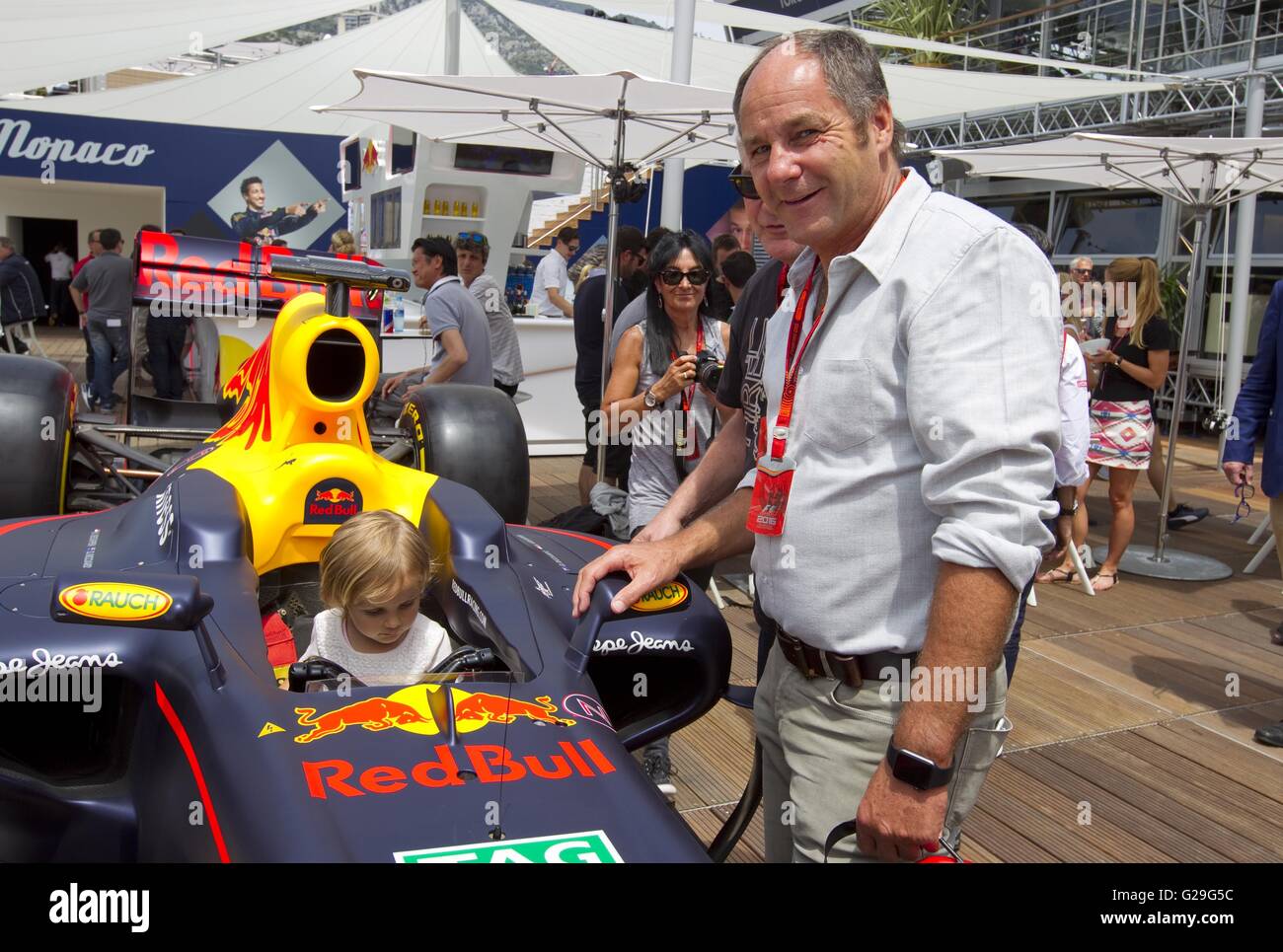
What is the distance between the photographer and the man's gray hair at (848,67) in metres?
1.55

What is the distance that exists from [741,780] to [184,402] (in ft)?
12.8

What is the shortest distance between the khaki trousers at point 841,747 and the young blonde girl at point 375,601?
86 centimetres

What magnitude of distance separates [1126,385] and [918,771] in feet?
19.1

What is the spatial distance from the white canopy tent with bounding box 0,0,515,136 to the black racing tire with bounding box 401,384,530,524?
39.2ft

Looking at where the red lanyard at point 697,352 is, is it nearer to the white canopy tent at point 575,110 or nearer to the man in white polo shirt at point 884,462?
the white canopy tent at point 575,110

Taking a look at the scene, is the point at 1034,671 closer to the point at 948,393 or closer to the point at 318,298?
the point at 318,298

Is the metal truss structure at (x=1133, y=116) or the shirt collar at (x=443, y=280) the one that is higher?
the metal truss structure at (x=1133, y=116)

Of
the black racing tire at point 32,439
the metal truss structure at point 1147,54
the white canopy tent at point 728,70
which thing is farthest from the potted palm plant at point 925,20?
the black racing tire at point 32,439

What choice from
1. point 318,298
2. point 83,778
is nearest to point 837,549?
point 83,778

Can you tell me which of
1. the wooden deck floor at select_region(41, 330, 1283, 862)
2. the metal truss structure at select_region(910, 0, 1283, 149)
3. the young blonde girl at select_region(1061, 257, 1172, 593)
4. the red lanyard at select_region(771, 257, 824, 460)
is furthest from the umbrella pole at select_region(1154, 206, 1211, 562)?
the red lanyard at select_region(771, 257, 824, 460)

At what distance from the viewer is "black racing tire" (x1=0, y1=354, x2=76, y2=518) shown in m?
4.08

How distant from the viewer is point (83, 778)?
96.7 inches

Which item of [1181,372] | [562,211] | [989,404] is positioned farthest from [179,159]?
[989,404]
